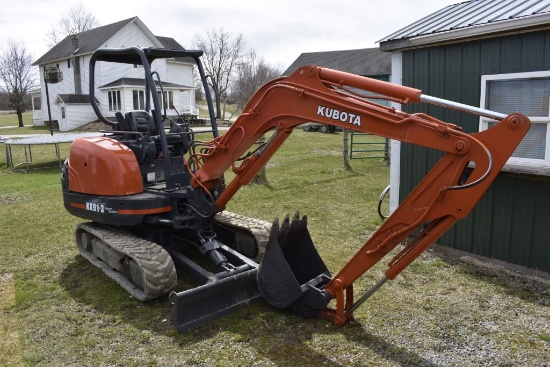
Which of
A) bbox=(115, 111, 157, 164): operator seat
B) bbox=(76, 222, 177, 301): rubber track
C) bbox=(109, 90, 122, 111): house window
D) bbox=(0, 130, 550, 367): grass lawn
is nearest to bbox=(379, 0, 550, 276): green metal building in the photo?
bbox=(0, 130, 550, 367): grass lawn

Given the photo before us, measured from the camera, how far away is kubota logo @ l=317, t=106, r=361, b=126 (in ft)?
13.9

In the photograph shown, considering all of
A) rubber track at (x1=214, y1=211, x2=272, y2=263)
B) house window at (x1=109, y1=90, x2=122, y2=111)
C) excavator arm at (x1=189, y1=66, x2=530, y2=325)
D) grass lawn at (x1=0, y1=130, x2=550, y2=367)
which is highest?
house window at (x1=109, y1=90, x2=122, y2=111)

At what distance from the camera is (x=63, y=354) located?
435 cm

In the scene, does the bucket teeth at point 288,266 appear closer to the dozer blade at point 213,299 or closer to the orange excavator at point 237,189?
the orange excavator at point 237,189

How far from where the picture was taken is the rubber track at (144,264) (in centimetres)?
510

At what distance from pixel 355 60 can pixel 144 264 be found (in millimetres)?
39068

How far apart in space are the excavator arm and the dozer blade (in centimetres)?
22

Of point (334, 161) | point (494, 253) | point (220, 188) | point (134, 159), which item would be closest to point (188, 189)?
point (220, 188)

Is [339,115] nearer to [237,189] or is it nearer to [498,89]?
[237,189]

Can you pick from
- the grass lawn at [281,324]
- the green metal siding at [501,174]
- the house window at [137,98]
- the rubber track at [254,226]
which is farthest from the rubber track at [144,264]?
the house window at [137,98]

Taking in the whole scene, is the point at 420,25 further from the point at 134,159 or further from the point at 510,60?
the point at 134,159

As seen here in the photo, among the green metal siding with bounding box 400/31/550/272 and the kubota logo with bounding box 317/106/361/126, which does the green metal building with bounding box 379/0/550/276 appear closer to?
the green metal siding with bounding box 400/31/550/272

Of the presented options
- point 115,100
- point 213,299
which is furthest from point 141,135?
point 115,100

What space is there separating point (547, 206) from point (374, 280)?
228 centimetres
